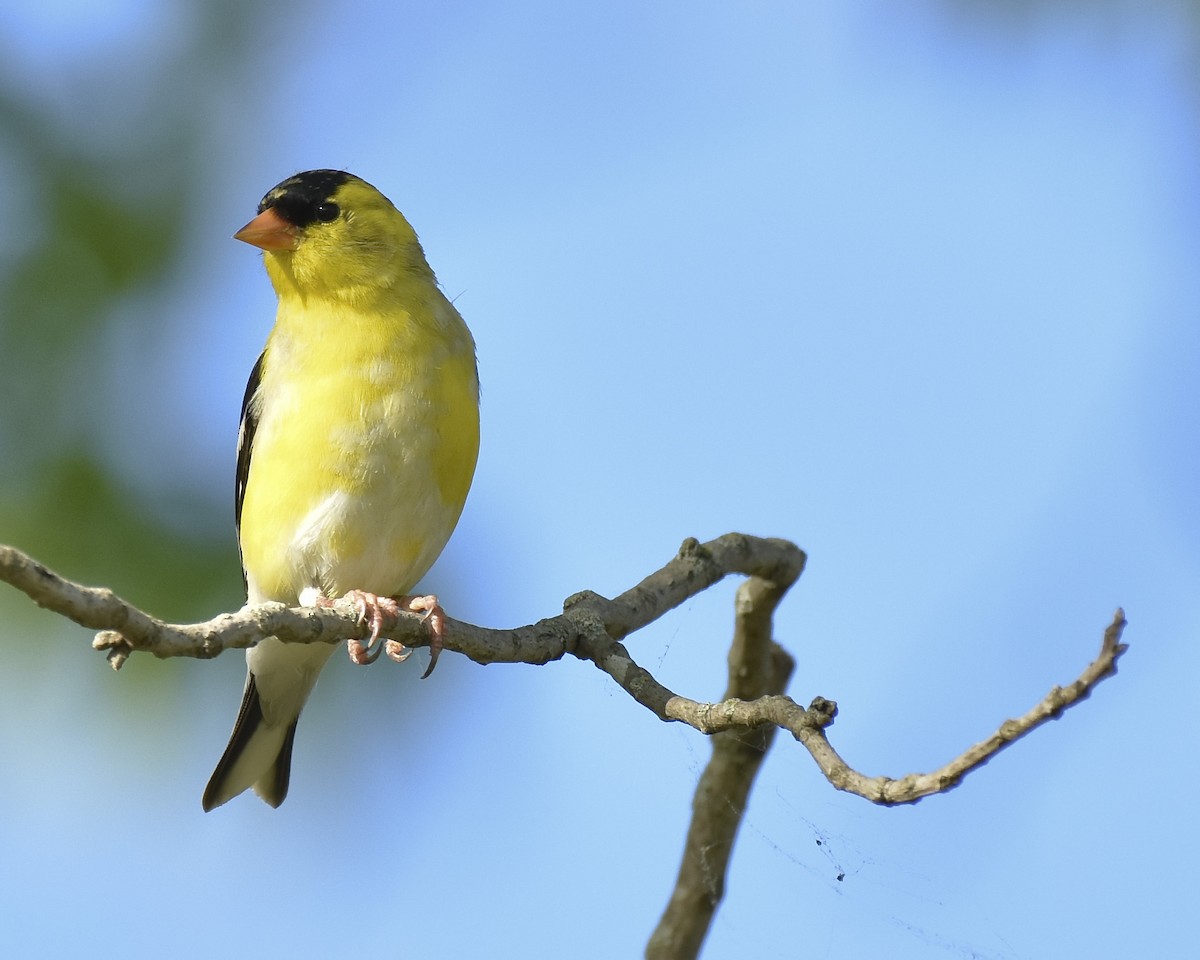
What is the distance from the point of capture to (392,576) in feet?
14.1

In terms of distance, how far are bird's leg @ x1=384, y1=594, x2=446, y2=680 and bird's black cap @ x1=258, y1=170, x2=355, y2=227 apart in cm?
134

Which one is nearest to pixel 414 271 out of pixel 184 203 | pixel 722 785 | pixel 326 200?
pixel 326 200

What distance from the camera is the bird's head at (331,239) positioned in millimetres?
4387

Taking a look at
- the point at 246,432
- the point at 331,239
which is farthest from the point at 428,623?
the point at 331,239

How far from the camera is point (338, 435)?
3961mm

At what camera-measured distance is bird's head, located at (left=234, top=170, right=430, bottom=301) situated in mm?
4387

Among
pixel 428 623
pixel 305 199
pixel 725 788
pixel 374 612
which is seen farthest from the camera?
pixel 305 199

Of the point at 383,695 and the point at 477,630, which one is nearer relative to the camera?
the point at 477,630

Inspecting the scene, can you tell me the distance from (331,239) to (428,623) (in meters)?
1.50

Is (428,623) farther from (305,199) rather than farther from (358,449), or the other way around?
(305,199)

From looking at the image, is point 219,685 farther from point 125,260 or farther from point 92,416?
point 125,260

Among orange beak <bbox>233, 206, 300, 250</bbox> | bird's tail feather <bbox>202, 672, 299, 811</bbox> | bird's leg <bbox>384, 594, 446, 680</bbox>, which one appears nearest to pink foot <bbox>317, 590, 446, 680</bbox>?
bird's leg <bbox>384, 594, 446, 680</bbox>

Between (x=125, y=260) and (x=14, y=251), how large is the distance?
0.34 metres

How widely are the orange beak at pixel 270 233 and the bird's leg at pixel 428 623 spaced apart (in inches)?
49.2
